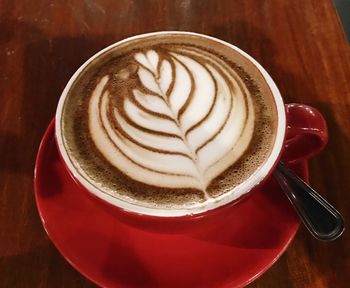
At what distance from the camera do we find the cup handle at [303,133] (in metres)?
0.73

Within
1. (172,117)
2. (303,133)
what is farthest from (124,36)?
(303,133)

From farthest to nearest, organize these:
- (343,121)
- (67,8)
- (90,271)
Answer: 1. (67,8)
2. (343,121)
3. (90,271)

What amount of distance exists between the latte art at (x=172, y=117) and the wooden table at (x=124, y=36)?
21cm

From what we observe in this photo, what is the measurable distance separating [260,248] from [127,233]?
223 millimetres

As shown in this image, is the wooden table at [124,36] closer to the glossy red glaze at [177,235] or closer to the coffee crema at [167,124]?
the glossy red glaze at [177,235]

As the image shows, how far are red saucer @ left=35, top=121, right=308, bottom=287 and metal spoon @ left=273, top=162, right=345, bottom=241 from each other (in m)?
0.02

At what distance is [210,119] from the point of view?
2.31 ft

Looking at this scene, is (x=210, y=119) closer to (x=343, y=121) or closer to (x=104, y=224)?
(x=104, y=224)

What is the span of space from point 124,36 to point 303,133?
0.55 m

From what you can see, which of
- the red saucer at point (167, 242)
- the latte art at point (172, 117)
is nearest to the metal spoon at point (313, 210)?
the red saucer at point (167, 242)

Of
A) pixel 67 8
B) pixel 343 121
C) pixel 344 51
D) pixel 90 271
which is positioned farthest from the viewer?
pixel 67 8

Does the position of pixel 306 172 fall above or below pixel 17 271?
above

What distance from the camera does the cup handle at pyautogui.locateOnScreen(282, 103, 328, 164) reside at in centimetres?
73

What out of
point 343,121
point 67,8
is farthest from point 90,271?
point 67,8
